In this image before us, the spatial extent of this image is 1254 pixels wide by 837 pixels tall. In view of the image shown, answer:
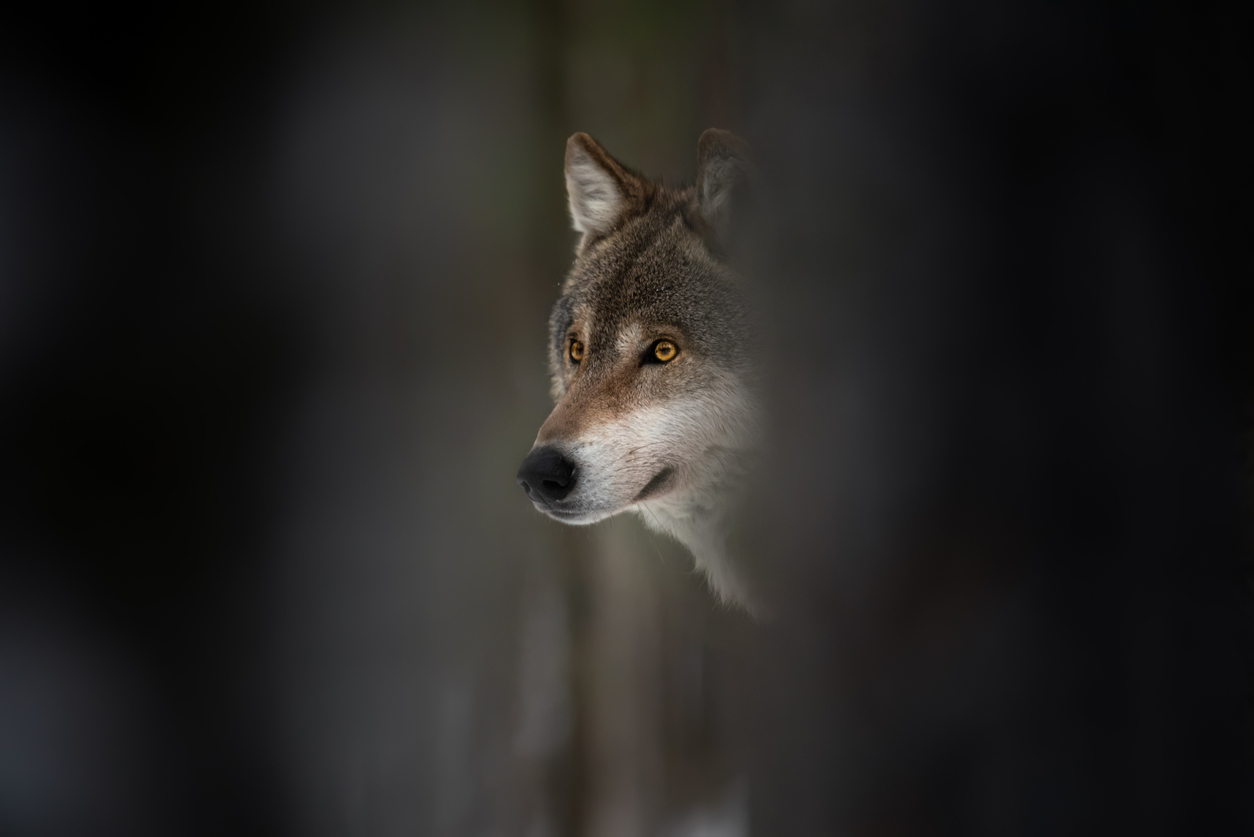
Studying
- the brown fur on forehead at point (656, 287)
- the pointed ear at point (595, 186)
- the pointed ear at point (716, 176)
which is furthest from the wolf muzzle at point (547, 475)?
the pointed ear at point (595, 186)

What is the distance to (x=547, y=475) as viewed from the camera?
74cm

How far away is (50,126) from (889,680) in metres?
1.09

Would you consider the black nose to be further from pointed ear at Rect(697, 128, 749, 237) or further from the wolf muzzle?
pointed ear at Rect(697, 128, 749, 237)

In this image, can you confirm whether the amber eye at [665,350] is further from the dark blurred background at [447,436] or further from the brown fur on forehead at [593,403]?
the dark blurred background at [447,436]

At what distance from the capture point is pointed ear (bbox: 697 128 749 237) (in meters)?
0.62

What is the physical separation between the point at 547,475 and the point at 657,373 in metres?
0.19

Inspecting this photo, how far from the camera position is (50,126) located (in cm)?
85

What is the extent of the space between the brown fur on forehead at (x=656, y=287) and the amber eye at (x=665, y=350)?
0.02m

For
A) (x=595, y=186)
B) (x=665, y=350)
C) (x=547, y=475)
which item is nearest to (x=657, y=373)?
(x=665, y=350)

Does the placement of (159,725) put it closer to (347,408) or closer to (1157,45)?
(347,408)

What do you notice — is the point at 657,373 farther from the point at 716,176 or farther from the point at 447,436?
the point at 447,436

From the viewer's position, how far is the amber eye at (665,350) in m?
0.84

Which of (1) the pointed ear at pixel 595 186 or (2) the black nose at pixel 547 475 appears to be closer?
(2) the black nose at pixel 547 475

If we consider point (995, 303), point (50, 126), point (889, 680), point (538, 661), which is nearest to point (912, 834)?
point (889, 680)
